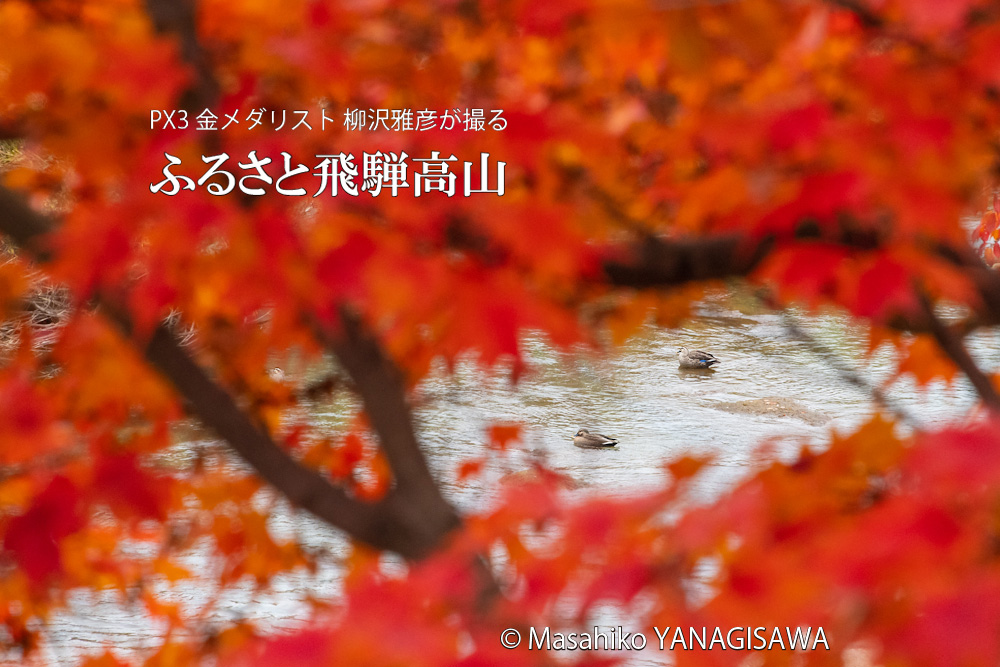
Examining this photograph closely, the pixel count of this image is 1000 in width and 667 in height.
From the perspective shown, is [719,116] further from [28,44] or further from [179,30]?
[28,44]

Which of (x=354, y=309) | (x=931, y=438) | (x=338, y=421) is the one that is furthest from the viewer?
(x=338, y=421)

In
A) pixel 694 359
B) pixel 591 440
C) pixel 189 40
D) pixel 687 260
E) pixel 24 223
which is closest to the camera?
pixel 189 40

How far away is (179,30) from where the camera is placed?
1.41 metres

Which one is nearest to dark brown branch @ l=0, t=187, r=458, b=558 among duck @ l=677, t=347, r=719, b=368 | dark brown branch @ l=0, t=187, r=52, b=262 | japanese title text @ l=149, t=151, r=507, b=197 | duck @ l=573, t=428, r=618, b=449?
dark brown branch @ l=0, t=187, r=52, b=262

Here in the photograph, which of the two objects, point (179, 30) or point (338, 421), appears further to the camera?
point (338, 421)

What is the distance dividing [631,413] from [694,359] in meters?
1.43

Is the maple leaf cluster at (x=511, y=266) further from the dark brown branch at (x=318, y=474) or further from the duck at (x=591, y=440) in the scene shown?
the duck at (x=591, y=440)

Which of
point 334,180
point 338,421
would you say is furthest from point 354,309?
point 338,421

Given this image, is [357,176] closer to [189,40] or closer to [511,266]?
[511,266]

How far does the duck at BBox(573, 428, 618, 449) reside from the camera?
8891 millimetres

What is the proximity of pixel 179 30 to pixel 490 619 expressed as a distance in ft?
2.93

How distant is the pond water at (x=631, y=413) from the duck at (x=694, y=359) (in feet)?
0.40

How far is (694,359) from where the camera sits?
1166 cm

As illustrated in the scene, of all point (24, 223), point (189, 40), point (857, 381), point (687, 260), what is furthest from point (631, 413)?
point (189, 40)
